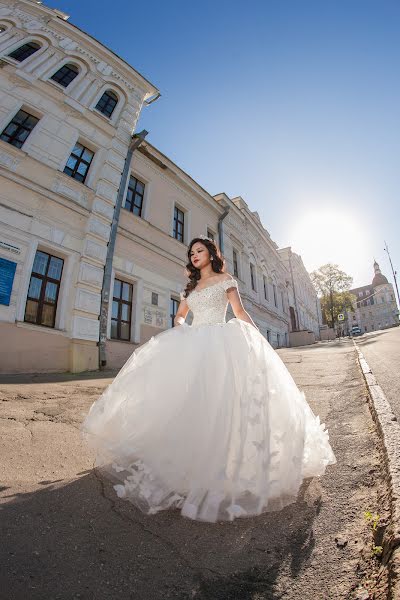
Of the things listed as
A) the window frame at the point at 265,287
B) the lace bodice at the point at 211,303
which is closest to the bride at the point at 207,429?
the lace bodice at the point at 211,303

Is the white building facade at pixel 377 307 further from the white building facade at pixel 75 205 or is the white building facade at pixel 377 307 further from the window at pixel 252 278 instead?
the white building facade at pixel 75 205

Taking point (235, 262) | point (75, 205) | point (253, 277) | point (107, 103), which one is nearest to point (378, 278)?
point (253, 277)

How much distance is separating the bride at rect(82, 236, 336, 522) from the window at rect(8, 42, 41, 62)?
495 inches

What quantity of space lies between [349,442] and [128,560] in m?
1.81

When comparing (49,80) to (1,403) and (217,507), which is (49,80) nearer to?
(1,403)

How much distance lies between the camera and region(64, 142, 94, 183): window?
30.6 ft

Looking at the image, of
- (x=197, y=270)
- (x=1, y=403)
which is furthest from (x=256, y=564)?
(x=1, y=403)

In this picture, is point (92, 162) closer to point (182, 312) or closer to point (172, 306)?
point (172, 306)

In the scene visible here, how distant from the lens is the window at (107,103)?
11.2m

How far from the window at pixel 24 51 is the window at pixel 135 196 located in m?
4.93

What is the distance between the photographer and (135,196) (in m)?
11.3

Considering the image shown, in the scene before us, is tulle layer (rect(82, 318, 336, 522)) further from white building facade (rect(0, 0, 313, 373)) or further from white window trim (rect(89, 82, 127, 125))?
white window trim (rect(89, 82, 127, 125))

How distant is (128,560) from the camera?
1.26m

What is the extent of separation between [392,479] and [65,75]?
46.2 ft
